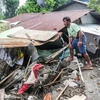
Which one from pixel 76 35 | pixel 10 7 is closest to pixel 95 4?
pixel 76 35

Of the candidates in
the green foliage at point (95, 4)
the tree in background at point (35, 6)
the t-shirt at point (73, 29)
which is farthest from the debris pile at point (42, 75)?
the tree in background at point (35, 6)

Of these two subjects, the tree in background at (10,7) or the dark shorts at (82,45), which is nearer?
the dark shorts at (82,45)

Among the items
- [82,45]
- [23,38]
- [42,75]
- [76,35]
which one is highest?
[76,35]

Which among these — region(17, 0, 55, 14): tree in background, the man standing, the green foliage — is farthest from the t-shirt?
region(17, 0, 55, 14): tree in background

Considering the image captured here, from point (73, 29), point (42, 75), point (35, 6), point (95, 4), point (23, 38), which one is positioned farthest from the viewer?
point (35, 6)

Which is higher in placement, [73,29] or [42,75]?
[73,29]

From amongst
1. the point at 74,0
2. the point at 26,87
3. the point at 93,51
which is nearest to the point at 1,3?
the point at 74,0

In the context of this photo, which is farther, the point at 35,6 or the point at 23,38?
the point at 35,6

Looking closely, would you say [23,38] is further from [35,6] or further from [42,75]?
[35,6]

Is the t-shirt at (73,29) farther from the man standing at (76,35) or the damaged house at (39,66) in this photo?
the damaged house at (39,66)

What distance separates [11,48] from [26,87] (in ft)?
5.45

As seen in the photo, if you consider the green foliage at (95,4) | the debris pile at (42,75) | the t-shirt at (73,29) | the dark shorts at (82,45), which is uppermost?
the green foliage at (95,4)

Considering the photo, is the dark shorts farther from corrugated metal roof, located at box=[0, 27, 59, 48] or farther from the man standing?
corrugated metal roof, located at box=[0, 27, 59, 48]

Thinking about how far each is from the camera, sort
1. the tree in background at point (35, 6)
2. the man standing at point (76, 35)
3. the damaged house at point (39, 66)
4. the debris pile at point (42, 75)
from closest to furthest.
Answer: the debris pile at point (42, 75), the damaged house at point (39, 66), the man standing at point (76, 35), the tree in background at point (35, 6)
